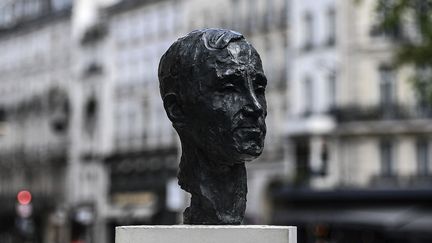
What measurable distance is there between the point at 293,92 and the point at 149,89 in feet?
50.0

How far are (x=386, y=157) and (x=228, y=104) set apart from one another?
4122 centimetres

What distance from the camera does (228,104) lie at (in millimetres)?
7352

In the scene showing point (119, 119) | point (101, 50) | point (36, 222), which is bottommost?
point (36, 222)

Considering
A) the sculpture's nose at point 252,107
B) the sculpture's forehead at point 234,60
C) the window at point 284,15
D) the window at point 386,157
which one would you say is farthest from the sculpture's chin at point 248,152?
the window at point 284,15

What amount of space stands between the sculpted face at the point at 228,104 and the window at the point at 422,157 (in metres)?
40.1

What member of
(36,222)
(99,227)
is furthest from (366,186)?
(36,222)

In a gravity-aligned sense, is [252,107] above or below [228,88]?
below

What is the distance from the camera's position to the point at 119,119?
227 feet

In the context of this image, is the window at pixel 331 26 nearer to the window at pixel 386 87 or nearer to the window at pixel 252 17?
the window at pixel 386 87

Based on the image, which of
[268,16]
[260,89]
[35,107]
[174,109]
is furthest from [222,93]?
[35,107]

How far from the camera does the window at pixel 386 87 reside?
158ft

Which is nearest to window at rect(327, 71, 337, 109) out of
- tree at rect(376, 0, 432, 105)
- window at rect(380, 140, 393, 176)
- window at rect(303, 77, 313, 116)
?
window at rect(303, 77, 313, 116)

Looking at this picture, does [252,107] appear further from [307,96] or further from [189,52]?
[307,96]

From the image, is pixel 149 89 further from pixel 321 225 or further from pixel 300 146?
pixel 321 225
